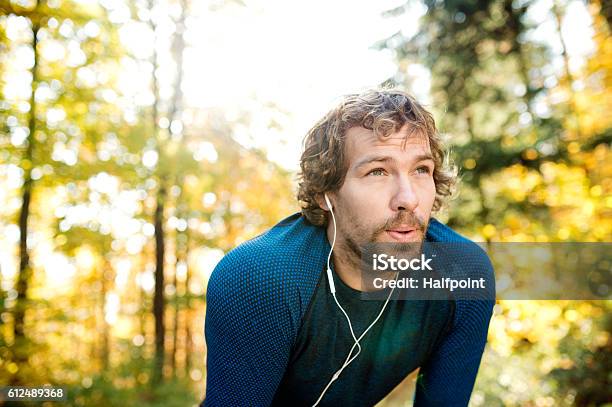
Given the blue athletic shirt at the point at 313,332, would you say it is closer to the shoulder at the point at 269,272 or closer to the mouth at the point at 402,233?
the shoulder at the point at 269,272

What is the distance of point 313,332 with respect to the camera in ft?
6.02

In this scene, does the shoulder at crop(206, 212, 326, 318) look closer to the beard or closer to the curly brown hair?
the beard

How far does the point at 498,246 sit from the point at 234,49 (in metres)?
5.26

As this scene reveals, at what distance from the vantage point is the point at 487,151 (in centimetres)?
621

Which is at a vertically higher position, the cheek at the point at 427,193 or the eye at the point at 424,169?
the eye at the point at 424,169

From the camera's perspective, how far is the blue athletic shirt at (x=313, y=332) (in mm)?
1670

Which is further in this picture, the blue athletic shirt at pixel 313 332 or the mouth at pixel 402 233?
the mouth at pixel 402 233

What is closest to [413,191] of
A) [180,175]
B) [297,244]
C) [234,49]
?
[297,244]

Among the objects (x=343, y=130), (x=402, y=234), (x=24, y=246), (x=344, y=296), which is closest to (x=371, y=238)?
(x=402, y=234)

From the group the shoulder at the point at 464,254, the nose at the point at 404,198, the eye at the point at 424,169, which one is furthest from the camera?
the shoulder at the point at 464,254

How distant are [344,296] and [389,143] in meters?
0.65

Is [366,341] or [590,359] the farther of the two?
[590,359]

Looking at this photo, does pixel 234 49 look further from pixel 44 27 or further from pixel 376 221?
pixel 376 221

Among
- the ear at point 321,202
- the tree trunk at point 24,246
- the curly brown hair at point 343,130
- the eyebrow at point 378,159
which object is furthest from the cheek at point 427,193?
the tree trunk at point 24,246
